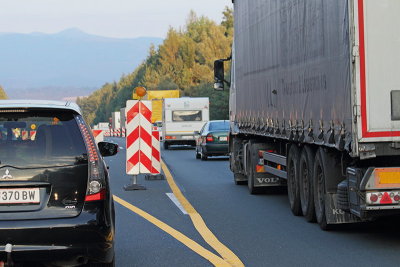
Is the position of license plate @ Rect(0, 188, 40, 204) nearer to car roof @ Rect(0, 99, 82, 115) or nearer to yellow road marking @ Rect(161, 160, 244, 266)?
car roof @ Rect(0, 99, 82, 115)

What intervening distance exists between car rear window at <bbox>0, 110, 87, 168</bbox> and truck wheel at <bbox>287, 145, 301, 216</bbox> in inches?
238

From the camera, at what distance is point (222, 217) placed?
43.7 ft

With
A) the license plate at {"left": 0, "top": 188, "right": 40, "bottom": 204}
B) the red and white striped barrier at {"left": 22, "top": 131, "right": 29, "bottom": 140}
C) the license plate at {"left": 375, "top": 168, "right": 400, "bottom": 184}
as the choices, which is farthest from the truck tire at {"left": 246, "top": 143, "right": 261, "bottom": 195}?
the license plate at {"left": 0, "top": 188, "right": 40, "bottom": 204}

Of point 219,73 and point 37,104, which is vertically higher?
point 219,73

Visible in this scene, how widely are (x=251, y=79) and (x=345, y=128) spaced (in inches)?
291

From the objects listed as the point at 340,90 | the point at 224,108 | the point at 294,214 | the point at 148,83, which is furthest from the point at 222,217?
the point at 148,83

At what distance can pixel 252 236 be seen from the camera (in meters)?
11.1

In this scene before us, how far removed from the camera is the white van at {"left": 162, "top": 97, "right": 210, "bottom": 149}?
152 ft

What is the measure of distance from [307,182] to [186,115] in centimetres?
3462

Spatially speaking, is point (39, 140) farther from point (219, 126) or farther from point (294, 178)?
point (219, 126)

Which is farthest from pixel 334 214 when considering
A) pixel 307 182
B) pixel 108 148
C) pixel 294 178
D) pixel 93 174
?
pixel 93 174

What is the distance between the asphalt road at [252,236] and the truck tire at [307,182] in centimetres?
17

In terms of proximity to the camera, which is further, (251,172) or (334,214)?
(251,172)


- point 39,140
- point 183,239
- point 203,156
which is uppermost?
point 39,140
